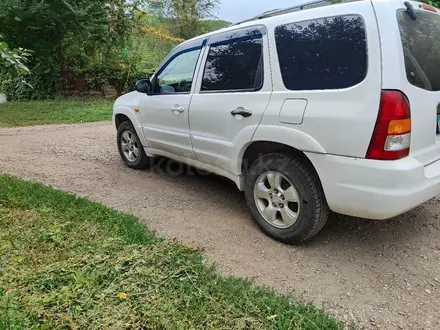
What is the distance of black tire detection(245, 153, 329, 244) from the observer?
2770 millimetres

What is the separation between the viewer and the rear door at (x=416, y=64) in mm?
2313

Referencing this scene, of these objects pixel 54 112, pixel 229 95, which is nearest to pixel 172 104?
pixel 229 95

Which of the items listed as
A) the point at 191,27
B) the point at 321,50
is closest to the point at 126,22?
the point at 191,27

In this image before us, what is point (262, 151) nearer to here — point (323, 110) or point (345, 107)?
point (323, 110)

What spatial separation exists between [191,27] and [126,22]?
1077 centimetres

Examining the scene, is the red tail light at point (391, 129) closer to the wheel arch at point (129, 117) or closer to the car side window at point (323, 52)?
the car side window at point (323, 52)

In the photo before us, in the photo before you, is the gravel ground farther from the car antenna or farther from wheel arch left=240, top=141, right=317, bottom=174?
the car antenna

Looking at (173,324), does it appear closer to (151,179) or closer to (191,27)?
(151,179)

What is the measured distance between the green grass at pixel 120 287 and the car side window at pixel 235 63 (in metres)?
1.51

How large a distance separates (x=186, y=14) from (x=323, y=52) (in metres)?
23.5

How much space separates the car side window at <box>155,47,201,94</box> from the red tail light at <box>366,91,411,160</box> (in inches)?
82.4

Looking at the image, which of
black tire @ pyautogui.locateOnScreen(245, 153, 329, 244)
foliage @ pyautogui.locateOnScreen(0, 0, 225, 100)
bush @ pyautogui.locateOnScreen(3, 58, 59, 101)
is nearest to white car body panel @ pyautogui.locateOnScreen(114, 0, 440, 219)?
black tire @ pyautogui.locateOnScreen(245, 153, 329, 244)

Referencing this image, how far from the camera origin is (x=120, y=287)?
2.30 m

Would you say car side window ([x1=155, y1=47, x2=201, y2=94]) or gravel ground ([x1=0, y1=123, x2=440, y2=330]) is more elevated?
car side window ([x1=155, y1=47, x2=201, y2=94])
